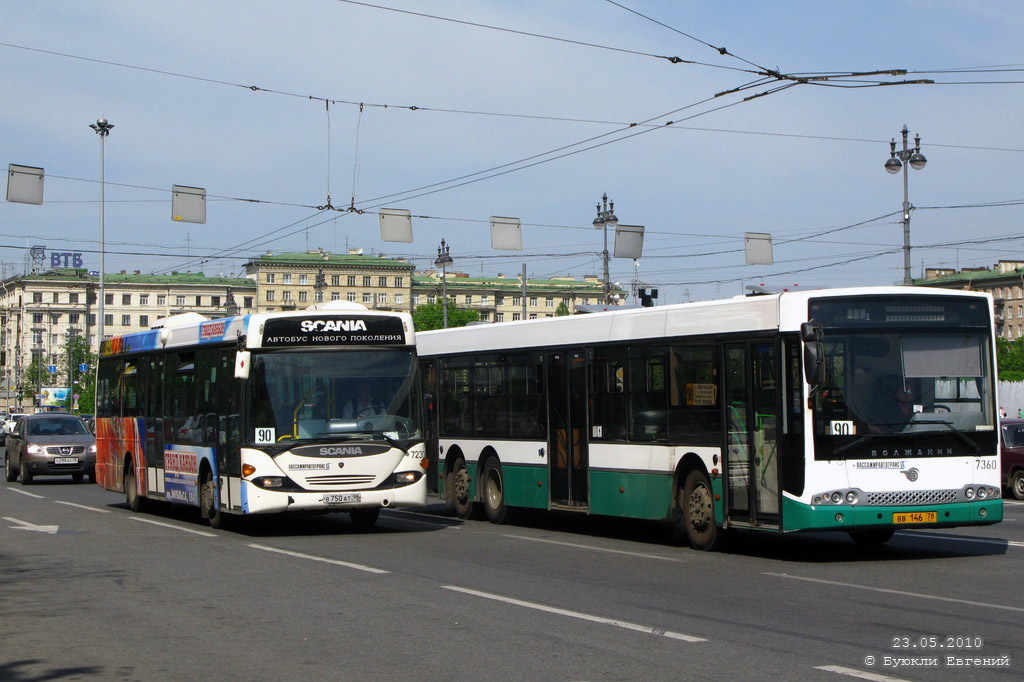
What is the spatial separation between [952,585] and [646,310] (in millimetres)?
6037

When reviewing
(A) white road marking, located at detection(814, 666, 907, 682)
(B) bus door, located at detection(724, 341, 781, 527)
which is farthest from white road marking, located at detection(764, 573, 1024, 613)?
(A) white road marking, located at detection(814, 666, 907, 682)

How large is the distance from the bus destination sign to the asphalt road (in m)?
2.59

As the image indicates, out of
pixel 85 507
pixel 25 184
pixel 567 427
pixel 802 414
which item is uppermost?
pixel 25 184

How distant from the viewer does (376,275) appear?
151125 millimetres

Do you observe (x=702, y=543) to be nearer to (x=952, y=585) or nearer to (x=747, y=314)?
(x=747, y=314)

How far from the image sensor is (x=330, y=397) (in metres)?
17.5

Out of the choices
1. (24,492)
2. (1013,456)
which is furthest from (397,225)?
(1013,456)

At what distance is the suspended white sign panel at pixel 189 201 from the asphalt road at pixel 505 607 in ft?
38.1

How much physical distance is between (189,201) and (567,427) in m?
13.2

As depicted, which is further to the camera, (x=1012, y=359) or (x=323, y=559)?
(x=1012, y=359)

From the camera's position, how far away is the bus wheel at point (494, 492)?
20078 millimetres

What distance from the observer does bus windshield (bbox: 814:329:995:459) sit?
1362 cm

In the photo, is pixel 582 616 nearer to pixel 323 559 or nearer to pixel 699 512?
pixel 323 559

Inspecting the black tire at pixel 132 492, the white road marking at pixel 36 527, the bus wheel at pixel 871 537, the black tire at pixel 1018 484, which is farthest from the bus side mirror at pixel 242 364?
the black tire at pixel 1018 484
